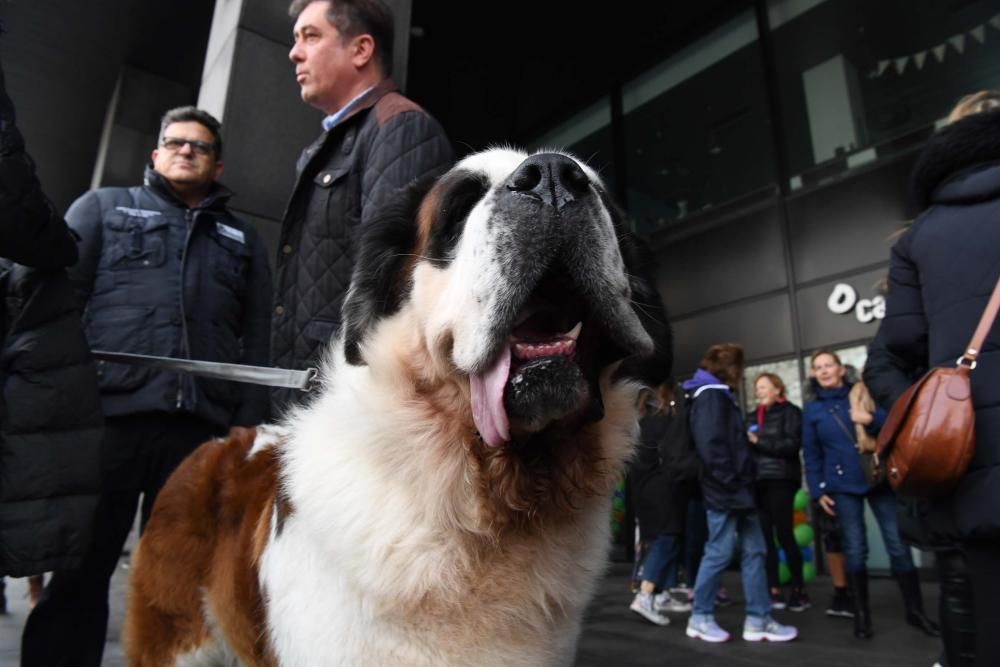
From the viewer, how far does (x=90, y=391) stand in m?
2.25

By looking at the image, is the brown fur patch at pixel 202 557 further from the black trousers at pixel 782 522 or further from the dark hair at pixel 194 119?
the black trousers at pixel 782 522

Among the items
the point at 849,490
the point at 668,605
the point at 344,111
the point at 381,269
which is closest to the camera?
the point at 381,269

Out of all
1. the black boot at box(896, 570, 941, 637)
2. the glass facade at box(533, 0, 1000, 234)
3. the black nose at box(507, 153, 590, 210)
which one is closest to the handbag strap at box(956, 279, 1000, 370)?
the black nose at box(507, 153, 590, 210)

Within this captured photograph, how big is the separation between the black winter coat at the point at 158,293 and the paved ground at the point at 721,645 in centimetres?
170

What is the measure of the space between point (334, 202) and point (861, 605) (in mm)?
Answer: 4897

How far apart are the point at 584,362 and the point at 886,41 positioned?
10.3m

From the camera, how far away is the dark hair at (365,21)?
2.58 m

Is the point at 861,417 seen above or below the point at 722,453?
above

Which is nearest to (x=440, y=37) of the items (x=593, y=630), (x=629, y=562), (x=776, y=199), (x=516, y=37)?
(x=516, y=37)

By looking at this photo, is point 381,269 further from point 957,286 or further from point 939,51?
point 939,51

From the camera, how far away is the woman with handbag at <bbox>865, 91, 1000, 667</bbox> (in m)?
2.06

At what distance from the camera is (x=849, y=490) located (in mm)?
5426

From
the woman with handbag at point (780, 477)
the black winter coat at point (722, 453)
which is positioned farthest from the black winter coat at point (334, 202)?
the woman with handbag at point (780, 477)

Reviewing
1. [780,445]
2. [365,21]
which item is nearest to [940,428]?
[365,21]
